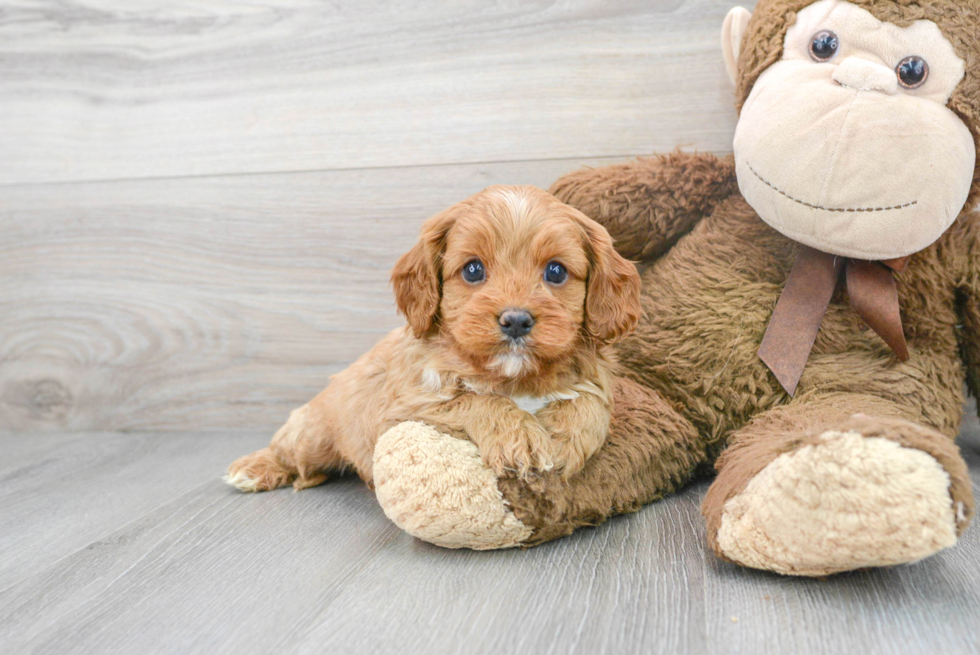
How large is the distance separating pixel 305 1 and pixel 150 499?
144 cm

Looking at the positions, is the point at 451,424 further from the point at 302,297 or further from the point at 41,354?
the point at 41,354

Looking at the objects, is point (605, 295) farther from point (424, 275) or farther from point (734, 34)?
point (734, 34)

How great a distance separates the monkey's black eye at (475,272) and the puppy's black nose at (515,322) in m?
0.12

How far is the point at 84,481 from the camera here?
188cm

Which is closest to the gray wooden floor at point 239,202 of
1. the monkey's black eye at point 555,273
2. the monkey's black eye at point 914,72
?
the monkey's black eye at point 555,273

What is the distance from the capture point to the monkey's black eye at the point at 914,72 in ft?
4.39

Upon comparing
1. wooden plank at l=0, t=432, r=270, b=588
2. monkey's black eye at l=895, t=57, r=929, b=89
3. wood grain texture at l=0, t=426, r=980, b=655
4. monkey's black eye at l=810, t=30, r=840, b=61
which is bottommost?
wooden plank at l=0, t=432, r=270, b=588

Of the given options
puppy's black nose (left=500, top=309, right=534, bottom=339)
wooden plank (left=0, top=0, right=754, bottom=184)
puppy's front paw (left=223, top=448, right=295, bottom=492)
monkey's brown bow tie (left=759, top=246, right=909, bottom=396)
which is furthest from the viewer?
wooden plank (left=0, top=0, right=754, bottom=184)

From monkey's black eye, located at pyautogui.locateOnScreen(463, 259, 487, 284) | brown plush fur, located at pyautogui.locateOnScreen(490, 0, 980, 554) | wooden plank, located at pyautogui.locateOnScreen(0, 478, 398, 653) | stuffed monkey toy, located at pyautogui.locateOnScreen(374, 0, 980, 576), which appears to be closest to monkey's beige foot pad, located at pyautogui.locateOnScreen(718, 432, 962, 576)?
stuffed monkey toy, located at pyautogui.locateOnScreen(374, 0, 980, 576)

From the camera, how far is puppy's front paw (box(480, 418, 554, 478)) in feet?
4.07

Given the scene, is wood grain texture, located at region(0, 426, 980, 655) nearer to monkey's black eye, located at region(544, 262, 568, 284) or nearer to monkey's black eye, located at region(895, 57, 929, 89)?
monkey's black eye, located at region(544, 262, 568, 284)

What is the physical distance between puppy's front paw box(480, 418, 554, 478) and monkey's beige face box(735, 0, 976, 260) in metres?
0.67

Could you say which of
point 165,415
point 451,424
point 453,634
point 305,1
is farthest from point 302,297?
point 453,634

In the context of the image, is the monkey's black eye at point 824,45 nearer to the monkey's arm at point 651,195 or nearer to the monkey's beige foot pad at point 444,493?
the monkey's arm at point 651,195
